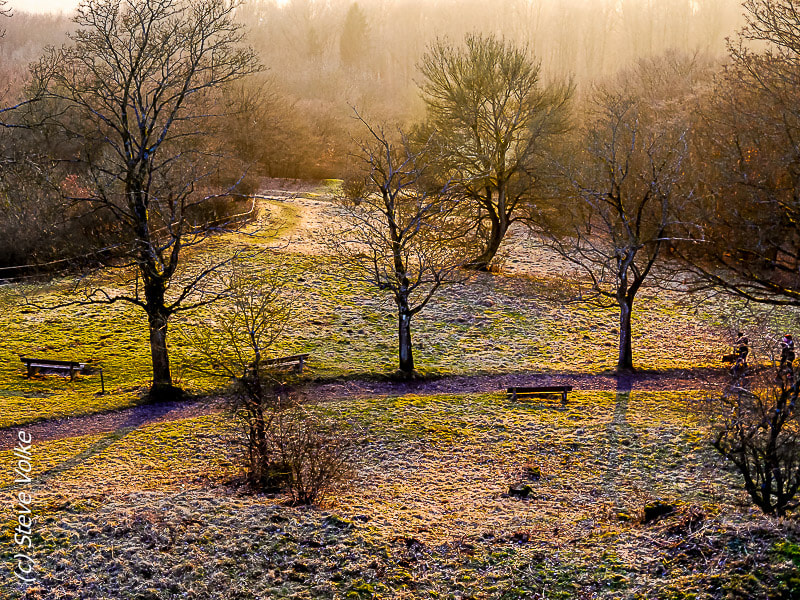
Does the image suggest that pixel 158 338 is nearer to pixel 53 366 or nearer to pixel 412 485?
pixel 53 366

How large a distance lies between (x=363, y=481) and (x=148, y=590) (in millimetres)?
5987

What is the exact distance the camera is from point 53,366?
21188 mm

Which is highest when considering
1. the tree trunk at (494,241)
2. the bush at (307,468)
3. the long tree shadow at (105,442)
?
the tree trunk at (494,241)

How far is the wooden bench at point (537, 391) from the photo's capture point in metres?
20.1

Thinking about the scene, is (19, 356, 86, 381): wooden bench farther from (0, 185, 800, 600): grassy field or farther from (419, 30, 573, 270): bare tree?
(419, 30, 573, 270): bare tree

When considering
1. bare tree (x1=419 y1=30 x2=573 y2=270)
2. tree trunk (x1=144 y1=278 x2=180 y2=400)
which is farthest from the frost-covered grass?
bare tree (x1=419 y1=30 x2=573 y2=270)

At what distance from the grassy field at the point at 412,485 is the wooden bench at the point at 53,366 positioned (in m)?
0.42

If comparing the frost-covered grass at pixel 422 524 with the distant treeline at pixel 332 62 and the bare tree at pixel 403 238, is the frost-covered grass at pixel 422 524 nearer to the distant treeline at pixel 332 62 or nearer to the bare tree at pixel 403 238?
the bare tree at pixel 403 238

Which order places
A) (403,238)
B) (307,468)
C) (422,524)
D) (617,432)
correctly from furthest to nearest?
(403,238)
(617,432)
(307,468)
(422,524)

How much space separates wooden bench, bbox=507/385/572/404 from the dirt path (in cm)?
101

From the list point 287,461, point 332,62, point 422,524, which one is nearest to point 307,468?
point 287,461

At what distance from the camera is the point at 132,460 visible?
618 inches

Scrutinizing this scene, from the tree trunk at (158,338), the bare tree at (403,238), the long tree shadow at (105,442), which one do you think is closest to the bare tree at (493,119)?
the bare tree at (403,238)

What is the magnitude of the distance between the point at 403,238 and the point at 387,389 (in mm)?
6245
